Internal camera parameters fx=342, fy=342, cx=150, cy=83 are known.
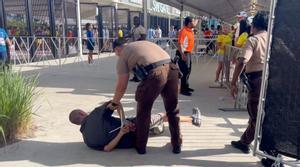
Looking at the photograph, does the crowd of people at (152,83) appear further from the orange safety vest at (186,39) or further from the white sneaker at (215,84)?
the white sneaker at (215,84)

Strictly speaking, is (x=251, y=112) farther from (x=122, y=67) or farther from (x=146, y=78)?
(x=122, y=67)

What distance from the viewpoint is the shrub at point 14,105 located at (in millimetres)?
4595

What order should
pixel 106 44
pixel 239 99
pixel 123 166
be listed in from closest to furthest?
pixel 123 166, pixel 239 99, pixel 106 44

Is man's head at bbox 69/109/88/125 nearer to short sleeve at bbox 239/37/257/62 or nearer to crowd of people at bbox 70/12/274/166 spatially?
crowd of people at bbox 70/12/274/166

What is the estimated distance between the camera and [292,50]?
300 cm

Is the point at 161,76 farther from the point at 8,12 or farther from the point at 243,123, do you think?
the point at 8,12

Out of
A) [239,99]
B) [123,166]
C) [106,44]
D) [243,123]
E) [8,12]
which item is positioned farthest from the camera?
[106,44]

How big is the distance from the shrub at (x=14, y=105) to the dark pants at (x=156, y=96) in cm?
174

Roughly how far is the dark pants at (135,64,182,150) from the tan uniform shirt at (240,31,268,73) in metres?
0.86

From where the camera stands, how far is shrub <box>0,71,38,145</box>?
15.1ft

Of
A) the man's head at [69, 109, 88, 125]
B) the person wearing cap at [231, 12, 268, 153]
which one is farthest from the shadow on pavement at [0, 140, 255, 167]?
the person wearing cap at [231, 12, 268, 153]

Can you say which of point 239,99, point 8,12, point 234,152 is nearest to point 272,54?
point 234,152

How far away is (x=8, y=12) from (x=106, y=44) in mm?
7460

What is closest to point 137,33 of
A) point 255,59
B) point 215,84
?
point 215,84
